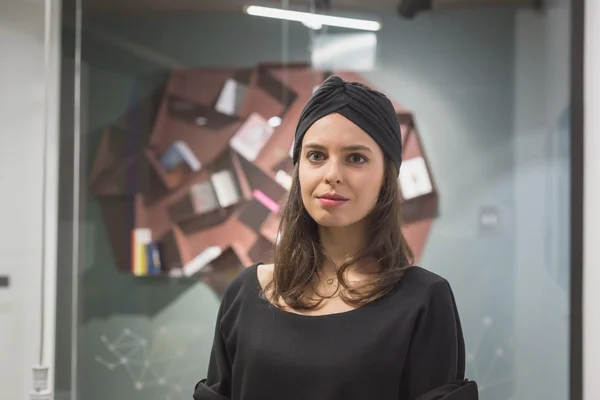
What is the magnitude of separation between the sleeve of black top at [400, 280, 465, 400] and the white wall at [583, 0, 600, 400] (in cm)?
148

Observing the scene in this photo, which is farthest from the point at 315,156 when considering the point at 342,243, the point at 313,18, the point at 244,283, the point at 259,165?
the point at 313,18

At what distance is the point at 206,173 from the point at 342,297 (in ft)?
4.90

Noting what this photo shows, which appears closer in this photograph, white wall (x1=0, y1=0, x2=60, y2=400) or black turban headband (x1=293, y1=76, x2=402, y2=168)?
black turban headband (x1=293, y1=76, x2=402, y2=168)

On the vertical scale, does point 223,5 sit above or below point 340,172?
above

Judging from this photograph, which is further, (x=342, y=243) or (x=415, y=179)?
(x=415, y=179)

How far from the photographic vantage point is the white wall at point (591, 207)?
2443 mm

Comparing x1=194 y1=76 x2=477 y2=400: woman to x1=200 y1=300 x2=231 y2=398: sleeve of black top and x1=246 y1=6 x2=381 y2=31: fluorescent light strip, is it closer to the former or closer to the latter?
x1=200 y1=300 x2=231 y2=398: sleeve of black top

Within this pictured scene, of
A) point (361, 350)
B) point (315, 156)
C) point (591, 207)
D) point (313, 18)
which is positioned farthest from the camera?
point (313, 18)

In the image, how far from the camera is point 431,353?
1.21m

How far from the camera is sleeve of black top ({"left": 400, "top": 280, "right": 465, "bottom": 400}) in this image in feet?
3.95

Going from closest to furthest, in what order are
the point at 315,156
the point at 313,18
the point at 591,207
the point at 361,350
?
the point at 361,350, the point at 315,156, the point at 591,207, the point at 313,18

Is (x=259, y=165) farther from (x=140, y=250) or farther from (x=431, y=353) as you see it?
(x=431, y=353)

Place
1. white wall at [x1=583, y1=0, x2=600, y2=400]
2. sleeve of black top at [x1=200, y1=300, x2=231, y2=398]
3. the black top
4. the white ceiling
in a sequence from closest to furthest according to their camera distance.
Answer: the black top → sleeve of black top at [x1=200, y1=300, x2=231, y2=398] → white wall at [x1=583, y1=0, x2=600, y2=400] → the white ceiling

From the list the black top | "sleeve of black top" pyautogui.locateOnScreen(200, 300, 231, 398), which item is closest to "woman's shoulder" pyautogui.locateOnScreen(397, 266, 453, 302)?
the black top
